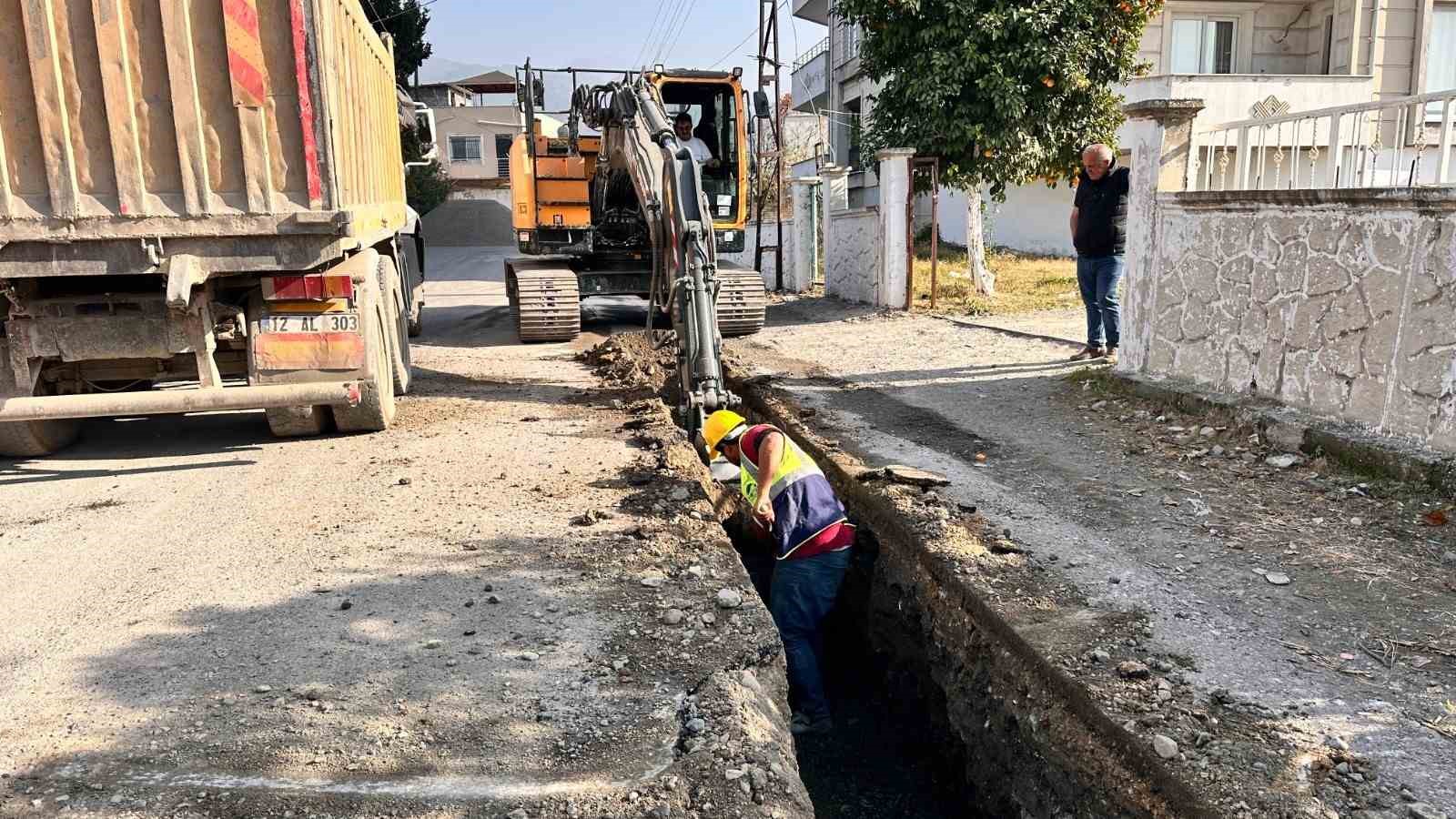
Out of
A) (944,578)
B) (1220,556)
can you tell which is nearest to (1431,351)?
(1220,556)

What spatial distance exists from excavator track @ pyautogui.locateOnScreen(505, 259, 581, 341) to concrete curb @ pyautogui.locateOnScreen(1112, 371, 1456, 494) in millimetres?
6774

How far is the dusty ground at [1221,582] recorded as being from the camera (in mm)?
3027

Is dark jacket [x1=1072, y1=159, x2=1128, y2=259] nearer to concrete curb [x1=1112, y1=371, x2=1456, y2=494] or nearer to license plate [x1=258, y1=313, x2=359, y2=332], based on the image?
concrete curb [x1=1112, y1=371, x2=1456, y2=494]

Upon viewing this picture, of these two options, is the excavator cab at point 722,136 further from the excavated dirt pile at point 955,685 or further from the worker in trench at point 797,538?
the worker in trench at point 797,538

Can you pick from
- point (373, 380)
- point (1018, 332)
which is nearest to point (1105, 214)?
point (1018, 332)

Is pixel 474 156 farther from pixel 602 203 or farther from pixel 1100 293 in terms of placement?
pixel 1100 293

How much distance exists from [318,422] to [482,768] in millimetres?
4688

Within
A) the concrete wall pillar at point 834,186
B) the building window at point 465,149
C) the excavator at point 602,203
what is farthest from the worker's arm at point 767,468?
the building window at point 465,149

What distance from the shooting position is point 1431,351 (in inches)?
201

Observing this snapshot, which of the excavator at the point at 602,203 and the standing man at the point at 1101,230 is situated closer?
the standing man at the point at 1101,230

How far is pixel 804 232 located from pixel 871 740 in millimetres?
13243

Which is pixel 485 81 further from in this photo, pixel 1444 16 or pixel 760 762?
pixel 760 762

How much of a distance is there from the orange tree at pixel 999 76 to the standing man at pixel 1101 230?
4349 mm

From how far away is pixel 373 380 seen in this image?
21.7 feet
